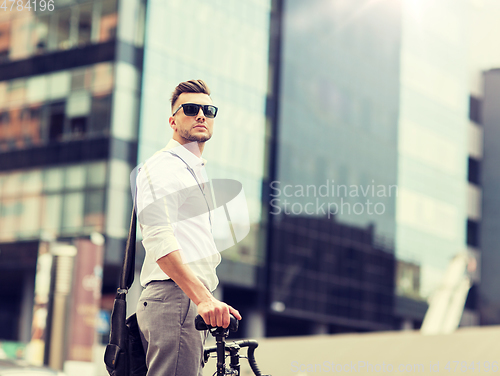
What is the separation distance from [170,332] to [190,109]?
87cm

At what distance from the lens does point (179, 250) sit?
2.53m

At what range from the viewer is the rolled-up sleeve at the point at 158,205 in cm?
255

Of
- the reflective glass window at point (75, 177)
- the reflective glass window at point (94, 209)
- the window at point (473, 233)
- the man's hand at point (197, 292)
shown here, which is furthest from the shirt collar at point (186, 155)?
the window at point (473, 233)

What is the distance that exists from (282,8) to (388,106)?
37.3 ft

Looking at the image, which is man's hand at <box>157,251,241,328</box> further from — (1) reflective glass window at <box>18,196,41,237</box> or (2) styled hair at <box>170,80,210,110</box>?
(1) reflective glass window at <box>18,196,41,237</box>

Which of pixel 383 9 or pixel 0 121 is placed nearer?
pixel 0 121

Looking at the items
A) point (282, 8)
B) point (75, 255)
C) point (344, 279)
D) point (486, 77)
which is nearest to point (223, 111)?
point (282, 8)

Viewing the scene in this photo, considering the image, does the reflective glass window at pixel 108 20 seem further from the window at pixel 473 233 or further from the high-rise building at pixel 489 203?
the high-rise building at pixel 489 203

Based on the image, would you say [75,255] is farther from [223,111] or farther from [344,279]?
[344,279]

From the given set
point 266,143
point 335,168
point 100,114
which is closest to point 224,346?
point 100,114

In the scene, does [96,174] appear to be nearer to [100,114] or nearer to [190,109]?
[100,114]

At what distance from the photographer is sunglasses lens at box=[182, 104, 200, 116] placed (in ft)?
9.36

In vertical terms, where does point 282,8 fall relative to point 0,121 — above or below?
→ above

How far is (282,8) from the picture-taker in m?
38.1
